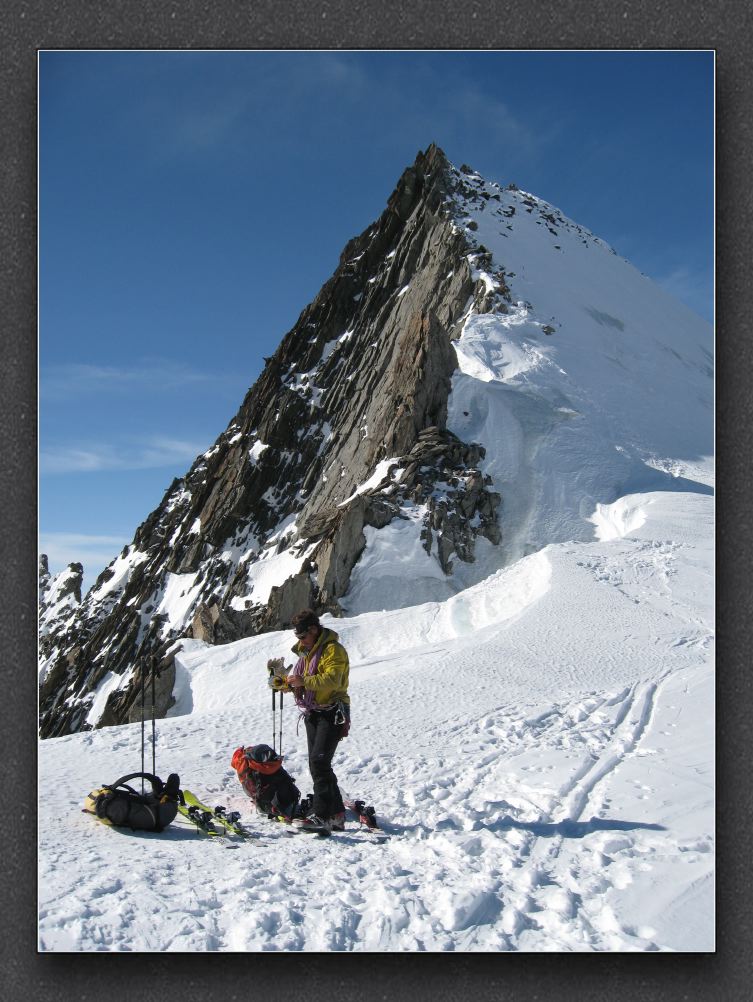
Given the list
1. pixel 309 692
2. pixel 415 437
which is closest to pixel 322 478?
pixel 415 437

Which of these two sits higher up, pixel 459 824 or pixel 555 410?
pixel 555 410

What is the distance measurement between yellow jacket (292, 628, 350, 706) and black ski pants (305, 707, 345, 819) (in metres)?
0.10

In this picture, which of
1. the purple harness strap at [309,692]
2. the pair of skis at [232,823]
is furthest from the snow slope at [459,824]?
the purple harness strap at [309,692]

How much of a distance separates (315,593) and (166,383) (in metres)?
11.4

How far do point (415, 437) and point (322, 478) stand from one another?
11222 millimetres

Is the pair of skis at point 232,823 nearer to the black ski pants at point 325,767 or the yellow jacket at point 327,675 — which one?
the black ski pants at point 325,767

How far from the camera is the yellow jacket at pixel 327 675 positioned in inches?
190

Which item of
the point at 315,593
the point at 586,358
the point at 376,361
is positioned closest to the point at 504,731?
the point at 315,593

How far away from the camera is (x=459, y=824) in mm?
4824

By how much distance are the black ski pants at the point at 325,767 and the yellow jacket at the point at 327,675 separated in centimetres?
10

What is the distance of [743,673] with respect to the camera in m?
5.39

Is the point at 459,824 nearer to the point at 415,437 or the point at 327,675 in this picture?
the point at 327,675

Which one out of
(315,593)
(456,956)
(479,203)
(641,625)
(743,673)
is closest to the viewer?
(456,956)

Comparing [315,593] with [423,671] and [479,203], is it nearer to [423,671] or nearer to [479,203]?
[423,671]
